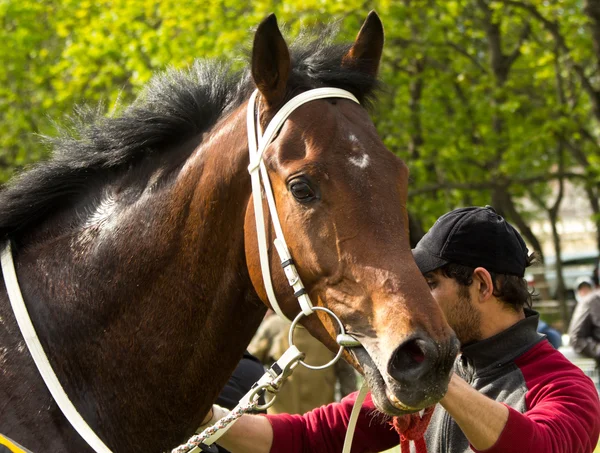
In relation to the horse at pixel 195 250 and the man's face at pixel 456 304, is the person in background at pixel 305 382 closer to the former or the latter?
the man's face at pixel 456 304

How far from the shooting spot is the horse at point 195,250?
2447 mm

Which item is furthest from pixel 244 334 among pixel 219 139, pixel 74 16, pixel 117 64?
pixel 74 16

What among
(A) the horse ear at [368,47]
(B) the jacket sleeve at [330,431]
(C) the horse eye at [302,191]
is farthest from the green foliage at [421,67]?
(C) the horse eye at [302,191]

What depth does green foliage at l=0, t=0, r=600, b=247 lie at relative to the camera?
14156mm

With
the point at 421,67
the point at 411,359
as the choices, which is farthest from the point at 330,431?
the point at 421,67

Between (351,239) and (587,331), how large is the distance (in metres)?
7.64

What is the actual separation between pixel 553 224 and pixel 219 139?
1940 centimetres

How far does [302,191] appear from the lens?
255 centimetres

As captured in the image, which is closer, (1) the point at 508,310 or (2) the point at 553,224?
(1) the point at 508,310

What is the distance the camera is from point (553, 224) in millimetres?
21078

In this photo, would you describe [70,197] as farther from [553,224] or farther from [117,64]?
[553,224]

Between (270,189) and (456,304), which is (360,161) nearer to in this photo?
(270,189)

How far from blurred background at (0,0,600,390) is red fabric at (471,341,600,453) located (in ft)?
28.8

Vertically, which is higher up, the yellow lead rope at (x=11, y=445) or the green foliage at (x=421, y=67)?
the yellow lead rope at (x=11, y=445)
